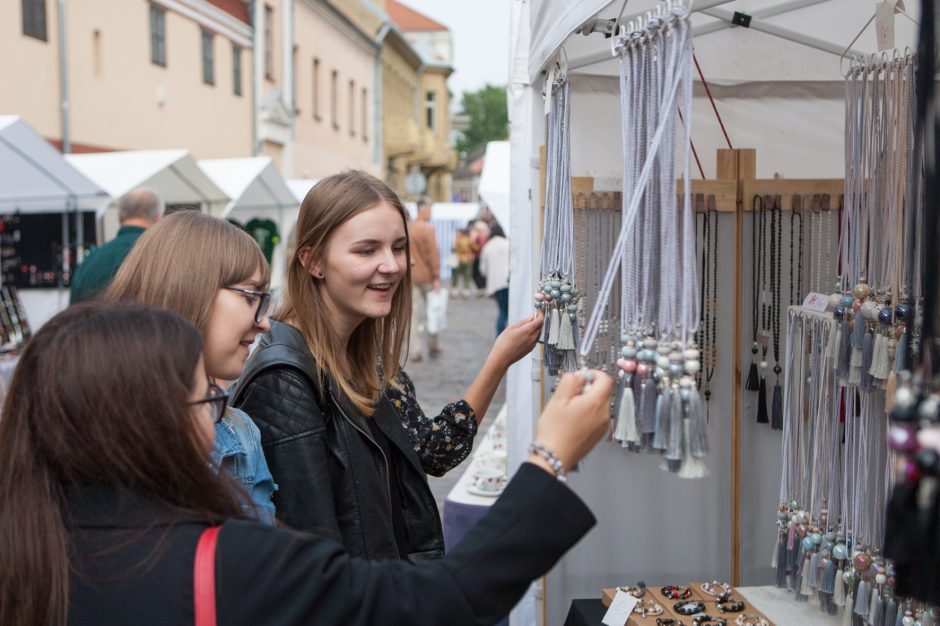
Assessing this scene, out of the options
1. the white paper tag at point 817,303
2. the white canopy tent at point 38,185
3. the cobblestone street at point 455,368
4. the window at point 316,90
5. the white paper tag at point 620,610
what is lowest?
the cobblestone street at point 455,368

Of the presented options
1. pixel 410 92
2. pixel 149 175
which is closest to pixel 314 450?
pixel 149 175

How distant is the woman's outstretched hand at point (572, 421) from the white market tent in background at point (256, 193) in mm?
8565

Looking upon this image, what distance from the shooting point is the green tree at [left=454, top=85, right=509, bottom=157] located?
73375 millimetres

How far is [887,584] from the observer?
71.6 inches

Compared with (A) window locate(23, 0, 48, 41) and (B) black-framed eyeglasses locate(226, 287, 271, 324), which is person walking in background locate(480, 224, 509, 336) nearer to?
(A) window locate(23, 0, 48, 41)

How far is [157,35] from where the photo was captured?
12875 mm

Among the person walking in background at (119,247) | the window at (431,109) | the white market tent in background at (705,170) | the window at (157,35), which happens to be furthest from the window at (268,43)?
the window at (431,109)

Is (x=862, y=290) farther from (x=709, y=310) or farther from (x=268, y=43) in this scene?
(x=268, y=43)

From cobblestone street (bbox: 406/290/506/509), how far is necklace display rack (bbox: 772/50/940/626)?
289 cm

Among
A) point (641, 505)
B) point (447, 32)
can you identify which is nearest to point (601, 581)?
point (641, 505)

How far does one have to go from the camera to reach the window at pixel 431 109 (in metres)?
41.3

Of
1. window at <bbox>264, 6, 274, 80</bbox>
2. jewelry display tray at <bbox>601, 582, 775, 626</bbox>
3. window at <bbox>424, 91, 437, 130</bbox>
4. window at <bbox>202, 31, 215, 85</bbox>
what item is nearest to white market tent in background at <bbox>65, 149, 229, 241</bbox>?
window at <bbox>202, 31, 215, 85</bbox>

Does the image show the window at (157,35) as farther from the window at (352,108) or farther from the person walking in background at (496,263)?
the window at (352,108)

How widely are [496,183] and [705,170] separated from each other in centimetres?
488
